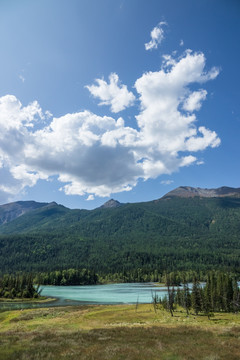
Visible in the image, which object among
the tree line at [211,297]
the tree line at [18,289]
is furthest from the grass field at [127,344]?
the tree line at [18,289]

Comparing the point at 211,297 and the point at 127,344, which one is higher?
the point at 127,344

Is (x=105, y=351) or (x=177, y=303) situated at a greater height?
(x=105, y=351)

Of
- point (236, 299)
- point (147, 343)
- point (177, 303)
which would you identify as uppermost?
point (147, 343)

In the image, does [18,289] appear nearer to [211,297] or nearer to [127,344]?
[211,297]

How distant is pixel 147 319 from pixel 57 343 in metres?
41.3

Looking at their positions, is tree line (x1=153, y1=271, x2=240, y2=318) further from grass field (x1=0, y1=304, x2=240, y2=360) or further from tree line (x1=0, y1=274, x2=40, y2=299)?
tree line (x1=0, y1=274, x2=40, y2=299)

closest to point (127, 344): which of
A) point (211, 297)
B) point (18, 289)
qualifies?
point (211, 297)

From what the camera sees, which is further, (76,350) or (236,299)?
(236,299)

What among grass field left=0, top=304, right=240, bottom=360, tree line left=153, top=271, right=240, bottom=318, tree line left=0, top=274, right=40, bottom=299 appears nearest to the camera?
grass field left=0, top=304, right=240, bottom=360

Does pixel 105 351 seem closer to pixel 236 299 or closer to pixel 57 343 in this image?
pixel 57 343

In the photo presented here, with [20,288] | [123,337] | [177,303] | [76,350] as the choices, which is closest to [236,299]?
[177,303]

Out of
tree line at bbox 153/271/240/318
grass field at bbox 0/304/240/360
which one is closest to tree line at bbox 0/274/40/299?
tree line at bbox 153/271/240/318

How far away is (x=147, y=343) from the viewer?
134ft

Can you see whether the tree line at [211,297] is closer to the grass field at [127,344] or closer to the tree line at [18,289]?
the grass field at [127,344]
